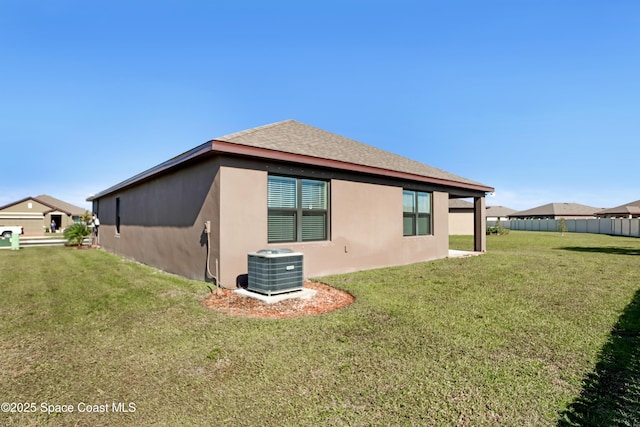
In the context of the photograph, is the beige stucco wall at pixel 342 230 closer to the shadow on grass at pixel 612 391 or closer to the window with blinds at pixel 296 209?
the window with blinds at pixel 296 209

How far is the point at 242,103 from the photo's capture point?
15.6 meters

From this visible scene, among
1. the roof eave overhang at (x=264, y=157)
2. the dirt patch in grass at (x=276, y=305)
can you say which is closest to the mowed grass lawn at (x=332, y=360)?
the dirt patch in grass at (x=276, y=305)

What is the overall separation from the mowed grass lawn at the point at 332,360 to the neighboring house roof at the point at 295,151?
3287mm

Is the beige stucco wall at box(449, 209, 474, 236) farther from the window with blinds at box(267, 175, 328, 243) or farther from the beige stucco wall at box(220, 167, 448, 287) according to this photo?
the window with blinds at box(267, 175, 328, 243)

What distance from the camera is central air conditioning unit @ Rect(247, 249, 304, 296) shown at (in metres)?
5.95

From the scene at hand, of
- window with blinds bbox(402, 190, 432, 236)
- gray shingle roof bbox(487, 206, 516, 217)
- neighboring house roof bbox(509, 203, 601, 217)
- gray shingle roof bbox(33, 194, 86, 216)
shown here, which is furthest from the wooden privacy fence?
gray shingle roof bbox(33, 194, 86, 216)

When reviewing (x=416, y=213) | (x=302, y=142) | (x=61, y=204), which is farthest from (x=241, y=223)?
(x=61, y=204)

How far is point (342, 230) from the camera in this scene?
8.72m

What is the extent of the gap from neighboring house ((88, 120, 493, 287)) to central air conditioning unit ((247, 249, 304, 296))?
0.80 m

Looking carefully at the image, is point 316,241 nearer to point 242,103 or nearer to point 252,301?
point 252,301

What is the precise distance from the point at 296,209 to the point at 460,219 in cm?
2940

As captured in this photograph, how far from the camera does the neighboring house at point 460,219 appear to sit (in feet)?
106

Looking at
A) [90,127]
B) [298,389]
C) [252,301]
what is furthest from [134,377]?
[90,127]

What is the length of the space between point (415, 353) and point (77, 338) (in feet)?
14.8
